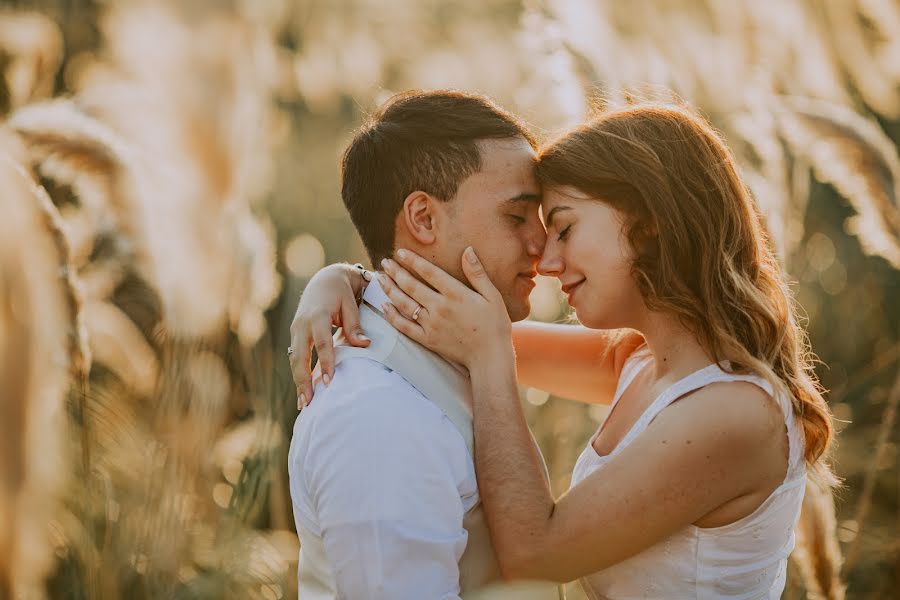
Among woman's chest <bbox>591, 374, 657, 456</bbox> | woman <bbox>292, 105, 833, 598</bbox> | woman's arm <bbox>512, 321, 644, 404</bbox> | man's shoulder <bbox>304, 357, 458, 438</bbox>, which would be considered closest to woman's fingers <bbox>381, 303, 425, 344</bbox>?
woman <bbox>292, 105, 833, 598</bbox>

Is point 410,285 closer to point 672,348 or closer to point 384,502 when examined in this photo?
point 384,502

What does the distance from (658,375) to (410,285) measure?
2.71ft

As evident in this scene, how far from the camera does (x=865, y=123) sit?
3.16m

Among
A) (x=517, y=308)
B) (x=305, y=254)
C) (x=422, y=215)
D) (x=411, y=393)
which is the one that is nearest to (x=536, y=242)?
(x=517, y=308)

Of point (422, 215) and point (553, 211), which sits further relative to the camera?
point (553, 211)

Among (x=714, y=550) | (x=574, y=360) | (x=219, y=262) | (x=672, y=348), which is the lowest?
(x=714, y=550)

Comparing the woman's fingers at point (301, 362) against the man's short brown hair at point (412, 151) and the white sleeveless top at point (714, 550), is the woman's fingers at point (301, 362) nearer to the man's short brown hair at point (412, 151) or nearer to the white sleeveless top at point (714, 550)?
the man's short brown hair at point (412, 151)

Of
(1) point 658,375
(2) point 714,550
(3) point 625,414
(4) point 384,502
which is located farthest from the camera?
(3) point 625,414

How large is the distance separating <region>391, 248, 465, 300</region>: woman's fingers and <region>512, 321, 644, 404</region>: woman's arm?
88 cm

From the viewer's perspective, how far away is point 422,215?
2564 millimetres

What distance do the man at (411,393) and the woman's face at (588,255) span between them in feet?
0.23

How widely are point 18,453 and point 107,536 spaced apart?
47.4 inches

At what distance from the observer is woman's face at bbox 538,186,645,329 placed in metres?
2.62

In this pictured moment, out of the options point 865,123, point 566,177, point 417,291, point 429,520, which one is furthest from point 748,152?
point 429,520
